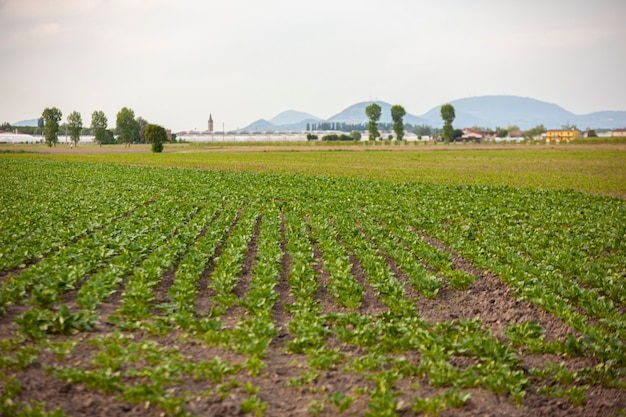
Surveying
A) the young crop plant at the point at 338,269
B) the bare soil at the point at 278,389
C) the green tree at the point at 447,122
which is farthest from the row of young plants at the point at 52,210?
the green tree at the point at 447,122

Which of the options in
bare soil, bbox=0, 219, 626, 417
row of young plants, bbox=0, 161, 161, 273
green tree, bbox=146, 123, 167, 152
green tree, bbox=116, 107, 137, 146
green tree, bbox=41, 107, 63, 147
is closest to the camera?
bare soil, bbox=0, 219, 626, 417

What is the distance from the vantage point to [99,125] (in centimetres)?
16025

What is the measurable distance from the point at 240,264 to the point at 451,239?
27.7 ft

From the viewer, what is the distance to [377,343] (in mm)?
9297

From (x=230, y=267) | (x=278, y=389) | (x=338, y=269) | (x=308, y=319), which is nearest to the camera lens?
(x=278, y=389)

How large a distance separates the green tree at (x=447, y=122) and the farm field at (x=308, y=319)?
493ft

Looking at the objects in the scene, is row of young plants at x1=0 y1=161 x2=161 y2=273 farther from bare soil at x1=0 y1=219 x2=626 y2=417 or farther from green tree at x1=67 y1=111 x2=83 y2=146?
green tree at x1=67 y1=111 x2=83 y2=146

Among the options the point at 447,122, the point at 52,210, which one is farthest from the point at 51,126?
the point at 52,210

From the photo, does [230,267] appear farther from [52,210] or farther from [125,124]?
[125,124]

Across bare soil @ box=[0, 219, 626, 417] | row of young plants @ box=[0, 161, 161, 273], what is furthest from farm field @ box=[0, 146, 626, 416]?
row of young plants @ box=[0, 161, 161, 273]

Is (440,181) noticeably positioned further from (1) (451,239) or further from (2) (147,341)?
(2) (147,341)

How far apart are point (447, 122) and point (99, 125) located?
111 metres

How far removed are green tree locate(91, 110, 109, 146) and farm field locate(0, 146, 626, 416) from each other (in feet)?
481

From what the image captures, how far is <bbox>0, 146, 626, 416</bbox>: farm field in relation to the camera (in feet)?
24.0
